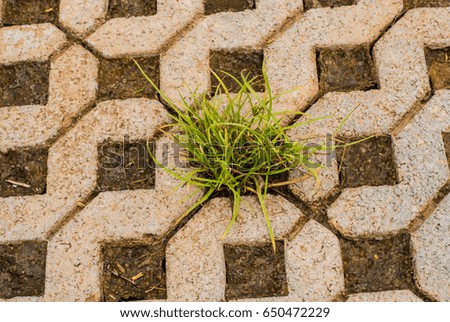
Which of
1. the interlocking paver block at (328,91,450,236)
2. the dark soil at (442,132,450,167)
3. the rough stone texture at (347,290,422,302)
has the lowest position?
the rough stone texture at (347,290,422,302)

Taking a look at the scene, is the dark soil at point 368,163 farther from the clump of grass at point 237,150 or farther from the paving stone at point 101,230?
the paving stone at point 101,230

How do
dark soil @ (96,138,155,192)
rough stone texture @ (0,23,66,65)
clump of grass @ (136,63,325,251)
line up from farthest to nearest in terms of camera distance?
rough stone texture @ (0,23,66,65) < dark soil @ (96,138,155,192) < clump of grass @ (136,63,325,251)

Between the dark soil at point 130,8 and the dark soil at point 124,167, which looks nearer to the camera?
the dark soil at point 124,167

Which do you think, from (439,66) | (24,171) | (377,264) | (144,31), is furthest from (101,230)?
(439,66)

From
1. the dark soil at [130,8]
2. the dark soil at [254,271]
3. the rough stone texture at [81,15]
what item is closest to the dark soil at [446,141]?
the dark soil at [254,271]

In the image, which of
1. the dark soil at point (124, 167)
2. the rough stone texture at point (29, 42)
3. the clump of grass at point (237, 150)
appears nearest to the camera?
the clump of grass at point (237, 150)

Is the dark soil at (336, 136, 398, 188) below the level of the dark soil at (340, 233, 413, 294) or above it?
above

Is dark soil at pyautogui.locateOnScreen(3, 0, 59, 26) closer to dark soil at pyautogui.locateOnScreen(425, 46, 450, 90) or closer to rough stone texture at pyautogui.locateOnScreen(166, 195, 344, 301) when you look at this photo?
rough stone texture at pyautogui.locateOnScreen(166, 195, 344, 301)

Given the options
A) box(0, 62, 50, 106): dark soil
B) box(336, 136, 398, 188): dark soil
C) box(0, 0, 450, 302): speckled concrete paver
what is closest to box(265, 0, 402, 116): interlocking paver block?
box(0, 0, 450, 302): speckled concrete paver
